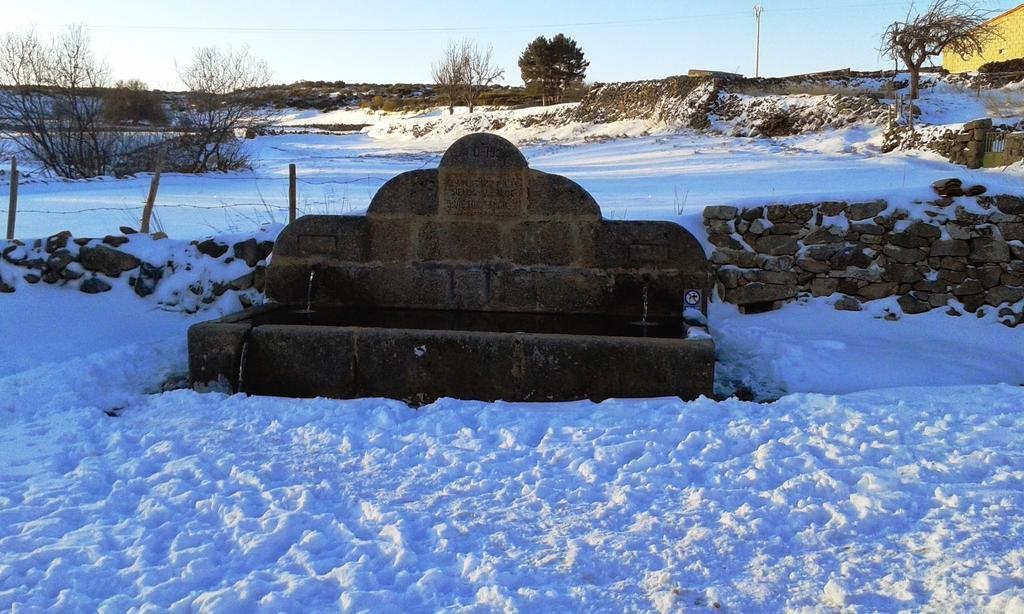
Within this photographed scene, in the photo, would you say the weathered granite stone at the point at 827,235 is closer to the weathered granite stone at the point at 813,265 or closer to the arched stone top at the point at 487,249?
the weathered granite stone at the point at 813,265

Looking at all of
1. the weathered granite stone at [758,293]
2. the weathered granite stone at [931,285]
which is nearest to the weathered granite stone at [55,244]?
the weathered granite stone at [758,293]

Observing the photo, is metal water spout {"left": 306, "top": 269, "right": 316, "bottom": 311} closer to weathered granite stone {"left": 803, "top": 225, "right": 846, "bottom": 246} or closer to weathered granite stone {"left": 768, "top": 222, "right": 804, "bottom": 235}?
weathered granite stone {"left": 768, "top": 222, "right": 804, "bottom": 235}

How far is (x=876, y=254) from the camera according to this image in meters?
7.69

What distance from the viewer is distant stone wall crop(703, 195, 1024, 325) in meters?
7.46

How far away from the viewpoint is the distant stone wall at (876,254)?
746 cm

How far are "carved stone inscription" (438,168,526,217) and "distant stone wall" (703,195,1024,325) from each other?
6.65 feet

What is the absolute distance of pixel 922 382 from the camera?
6359 mm

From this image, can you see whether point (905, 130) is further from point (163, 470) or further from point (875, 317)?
point (163, 470)

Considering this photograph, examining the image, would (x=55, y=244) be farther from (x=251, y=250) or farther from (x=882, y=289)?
(x=882, y=289)

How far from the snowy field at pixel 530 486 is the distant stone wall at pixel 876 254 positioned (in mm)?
299

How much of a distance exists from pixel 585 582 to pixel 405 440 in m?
1.93

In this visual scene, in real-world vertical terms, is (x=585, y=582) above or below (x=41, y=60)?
below

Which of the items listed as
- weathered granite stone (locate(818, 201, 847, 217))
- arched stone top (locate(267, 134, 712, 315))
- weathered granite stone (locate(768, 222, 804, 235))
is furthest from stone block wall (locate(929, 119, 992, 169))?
arched stone top (locate(267, 134, 712, 315))

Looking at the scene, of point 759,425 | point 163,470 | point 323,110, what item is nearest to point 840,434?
point 759,425
